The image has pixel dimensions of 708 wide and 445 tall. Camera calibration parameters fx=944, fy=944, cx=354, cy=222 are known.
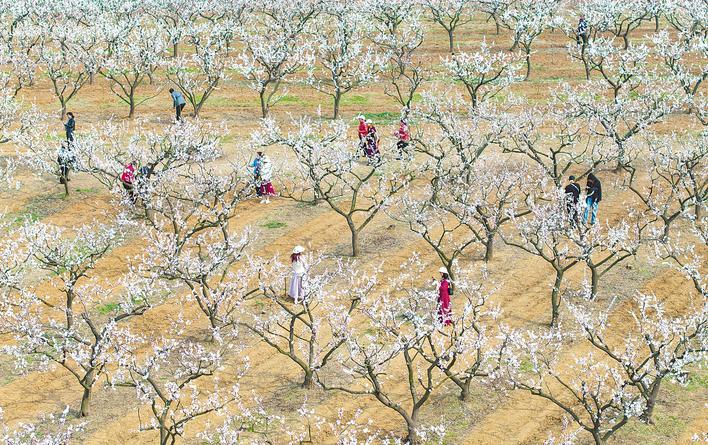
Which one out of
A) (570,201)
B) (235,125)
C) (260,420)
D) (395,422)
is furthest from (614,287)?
(235,125)

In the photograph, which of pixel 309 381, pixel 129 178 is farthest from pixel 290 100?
pixel 309 381

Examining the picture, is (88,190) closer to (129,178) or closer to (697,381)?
(129,178)

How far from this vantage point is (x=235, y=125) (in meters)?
44.3

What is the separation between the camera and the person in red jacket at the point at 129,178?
3091 cm

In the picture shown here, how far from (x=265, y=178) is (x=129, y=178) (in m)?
4.76

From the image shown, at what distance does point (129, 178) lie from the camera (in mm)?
32188

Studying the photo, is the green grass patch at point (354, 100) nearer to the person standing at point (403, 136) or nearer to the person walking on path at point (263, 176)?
the person standing at point (403, 136)

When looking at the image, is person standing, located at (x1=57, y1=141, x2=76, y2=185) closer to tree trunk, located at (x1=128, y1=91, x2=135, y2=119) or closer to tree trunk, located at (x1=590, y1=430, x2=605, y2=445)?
tree trunk, located at (x1=128, y1=91, x2=135, y2=119)

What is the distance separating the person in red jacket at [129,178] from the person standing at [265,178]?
4.40m

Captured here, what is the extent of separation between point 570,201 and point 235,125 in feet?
66.7

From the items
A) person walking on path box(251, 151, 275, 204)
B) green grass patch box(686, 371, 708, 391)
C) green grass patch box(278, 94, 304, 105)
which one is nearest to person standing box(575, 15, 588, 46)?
green grass patch box(278, 94, 304, 105)

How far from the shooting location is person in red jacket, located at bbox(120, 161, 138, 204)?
3091 centimetres

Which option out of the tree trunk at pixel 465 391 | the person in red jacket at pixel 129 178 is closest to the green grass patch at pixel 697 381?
the tree trunk at pixel 465 391

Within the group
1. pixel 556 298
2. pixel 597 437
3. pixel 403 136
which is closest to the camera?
pixel 597 437
